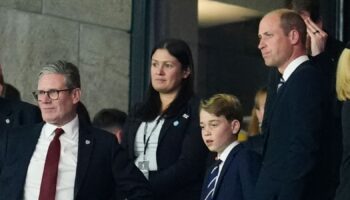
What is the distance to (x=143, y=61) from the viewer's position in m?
8.84

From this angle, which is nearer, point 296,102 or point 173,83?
point 296,102

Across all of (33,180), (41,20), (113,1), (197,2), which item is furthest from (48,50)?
(33,180)

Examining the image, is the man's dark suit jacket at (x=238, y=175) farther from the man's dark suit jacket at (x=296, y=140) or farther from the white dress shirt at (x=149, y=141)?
the white dress shirt at (x=149, y=141)

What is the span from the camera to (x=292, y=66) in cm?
522

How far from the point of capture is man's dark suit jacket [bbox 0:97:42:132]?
6.26 metres

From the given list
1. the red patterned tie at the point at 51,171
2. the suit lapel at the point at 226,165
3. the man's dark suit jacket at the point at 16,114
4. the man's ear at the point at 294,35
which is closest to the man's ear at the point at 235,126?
the suit lapel at the point at 226,165

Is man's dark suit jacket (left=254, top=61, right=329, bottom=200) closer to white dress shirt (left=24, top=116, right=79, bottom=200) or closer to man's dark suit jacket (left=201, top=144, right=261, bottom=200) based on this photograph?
man's dark suit jacket (left=201, top=144, right=261, bottom=200)

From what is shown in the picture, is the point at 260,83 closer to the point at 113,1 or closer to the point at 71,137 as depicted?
the point at 113,1

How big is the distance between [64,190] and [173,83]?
46.5 inches

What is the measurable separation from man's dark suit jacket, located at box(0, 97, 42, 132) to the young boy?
1.20 m

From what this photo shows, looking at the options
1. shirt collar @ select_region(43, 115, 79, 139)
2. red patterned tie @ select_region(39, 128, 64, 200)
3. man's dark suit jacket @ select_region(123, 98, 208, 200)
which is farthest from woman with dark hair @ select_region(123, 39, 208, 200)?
red patterned tie @ select_region(39, 128, 64, 200)

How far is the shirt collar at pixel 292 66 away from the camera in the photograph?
5.20 meters

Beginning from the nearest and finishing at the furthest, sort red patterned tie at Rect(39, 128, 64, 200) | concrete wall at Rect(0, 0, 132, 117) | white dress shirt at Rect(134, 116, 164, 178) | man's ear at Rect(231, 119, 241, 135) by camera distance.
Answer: red patterned tie at Rect(39, 128, 64, 200), man's ear at Rect(231, 119, 241, 135), white dress shirt at Rect(134, 116, 164, 178), concrete wall at Rect(0, 0, 132, 117)

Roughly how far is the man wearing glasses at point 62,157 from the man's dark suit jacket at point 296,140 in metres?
0.88
